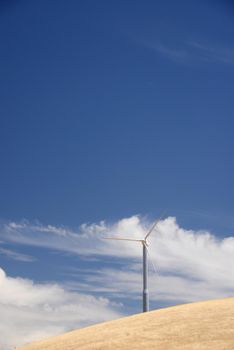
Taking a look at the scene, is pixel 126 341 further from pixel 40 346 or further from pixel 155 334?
pixel 40 346

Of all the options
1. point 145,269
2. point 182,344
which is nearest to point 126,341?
point 182,344

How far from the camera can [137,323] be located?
45.4m

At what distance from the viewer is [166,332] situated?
39438mm

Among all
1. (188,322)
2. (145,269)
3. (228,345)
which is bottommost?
(228,345)

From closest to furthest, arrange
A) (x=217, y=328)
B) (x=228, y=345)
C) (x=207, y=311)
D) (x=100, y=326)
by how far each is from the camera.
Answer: (x=228, y=345) → (x=217, y=328) → (x=207, y=311) → (x=100, y=326)

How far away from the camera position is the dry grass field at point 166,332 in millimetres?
36062

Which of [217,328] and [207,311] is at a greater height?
[207,311]

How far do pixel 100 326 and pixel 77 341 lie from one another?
235 inches

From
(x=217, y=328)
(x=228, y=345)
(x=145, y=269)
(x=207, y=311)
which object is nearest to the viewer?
(x=228, y=345)

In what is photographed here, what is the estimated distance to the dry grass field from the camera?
3606 centimetres

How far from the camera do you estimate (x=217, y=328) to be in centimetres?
3866

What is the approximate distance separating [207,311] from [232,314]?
2905mm

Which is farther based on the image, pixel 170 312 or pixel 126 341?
pixel 170 312

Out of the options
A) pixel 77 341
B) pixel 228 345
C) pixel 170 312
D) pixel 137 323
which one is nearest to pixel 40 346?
pixel 77 341
